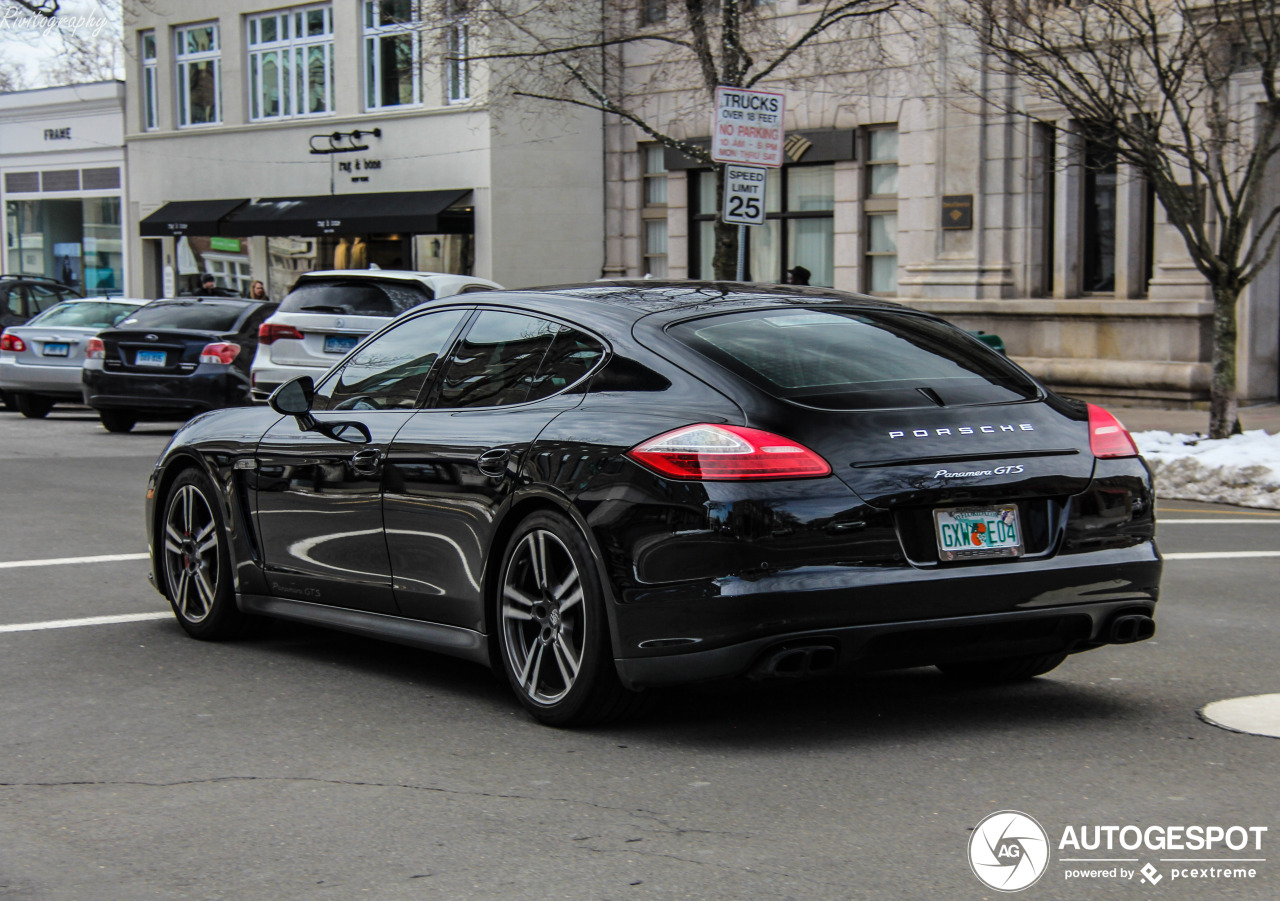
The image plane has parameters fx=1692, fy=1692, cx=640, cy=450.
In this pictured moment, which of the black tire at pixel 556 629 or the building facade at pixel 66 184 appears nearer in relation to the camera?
the black tire at pixel 556 629

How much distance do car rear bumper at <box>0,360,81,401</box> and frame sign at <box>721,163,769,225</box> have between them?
10215 millimetres

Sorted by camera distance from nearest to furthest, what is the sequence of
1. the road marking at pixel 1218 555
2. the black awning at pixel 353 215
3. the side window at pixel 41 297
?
1. the road marking at pixel 1218 555
2. the side window at pixel 41 297
3. the black awning at pixel 353 215

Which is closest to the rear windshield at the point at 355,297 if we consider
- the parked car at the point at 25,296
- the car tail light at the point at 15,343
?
the car tail light at the point at 15,343

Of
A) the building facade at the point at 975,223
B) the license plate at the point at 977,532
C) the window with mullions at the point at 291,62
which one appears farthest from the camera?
the window with mullions at the point at 291,62

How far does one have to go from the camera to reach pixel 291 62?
36.7 m

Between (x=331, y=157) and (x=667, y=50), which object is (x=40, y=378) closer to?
(x=667, y=50)

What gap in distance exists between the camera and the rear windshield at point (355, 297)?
55.3 ft

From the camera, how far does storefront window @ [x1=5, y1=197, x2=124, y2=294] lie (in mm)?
43094

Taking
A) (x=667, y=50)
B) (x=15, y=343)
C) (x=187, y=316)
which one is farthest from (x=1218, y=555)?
(x=667, y=50)

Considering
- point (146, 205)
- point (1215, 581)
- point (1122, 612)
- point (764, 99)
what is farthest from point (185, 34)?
point (1122, 612)

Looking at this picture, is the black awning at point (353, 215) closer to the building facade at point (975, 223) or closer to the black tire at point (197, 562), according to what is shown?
the building facade at point (975, 223)

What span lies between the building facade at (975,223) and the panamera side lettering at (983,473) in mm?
15536

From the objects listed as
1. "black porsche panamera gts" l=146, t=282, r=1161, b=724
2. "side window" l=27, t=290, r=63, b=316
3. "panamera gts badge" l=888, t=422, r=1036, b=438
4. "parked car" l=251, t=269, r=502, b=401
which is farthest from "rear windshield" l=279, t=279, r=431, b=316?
"panamera gts badge" l=888, t=422, r=1036, b=438

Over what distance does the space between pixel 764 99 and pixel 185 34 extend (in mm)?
28353
